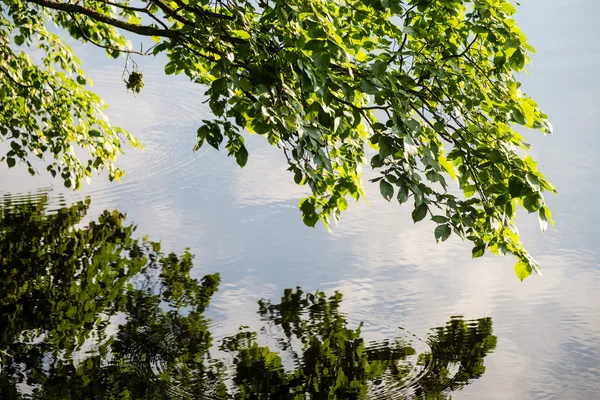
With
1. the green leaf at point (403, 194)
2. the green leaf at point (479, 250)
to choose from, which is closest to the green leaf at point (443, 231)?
the green leaf at point (403, 194)

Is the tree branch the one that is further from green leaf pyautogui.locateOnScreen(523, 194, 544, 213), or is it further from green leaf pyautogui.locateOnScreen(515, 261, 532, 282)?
green leaf pyautogui.locateOnScreen(515, 261, 532, 282)

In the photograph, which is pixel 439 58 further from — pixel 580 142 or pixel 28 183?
pixel 580 142

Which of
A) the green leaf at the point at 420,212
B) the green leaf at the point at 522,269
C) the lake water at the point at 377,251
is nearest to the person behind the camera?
the green leaf at the point at 420,212

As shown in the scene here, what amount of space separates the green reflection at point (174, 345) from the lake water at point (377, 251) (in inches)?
6.5

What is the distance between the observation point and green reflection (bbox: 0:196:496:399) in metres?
5.48

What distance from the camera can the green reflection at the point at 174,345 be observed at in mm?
5480

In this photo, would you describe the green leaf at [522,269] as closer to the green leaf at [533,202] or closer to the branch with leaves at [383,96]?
the branch with leaves at [383,96]

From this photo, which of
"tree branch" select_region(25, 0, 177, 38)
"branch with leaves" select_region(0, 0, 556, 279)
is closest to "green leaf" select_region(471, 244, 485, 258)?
"branch with leaves" select_region(0, 0, 556, 279)

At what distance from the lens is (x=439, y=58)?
190 inches

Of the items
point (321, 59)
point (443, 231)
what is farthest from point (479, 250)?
point (321, 59)

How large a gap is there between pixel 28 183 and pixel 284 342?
6.08m

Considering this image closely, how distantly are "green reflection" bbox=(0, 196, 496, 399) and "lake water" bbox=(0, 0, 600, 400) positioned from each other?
6.5 inches

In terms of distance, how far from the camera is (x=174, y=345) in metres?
6.12

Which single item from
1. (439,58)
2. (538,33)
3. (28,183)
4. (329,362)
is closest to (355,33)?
(439,58)
